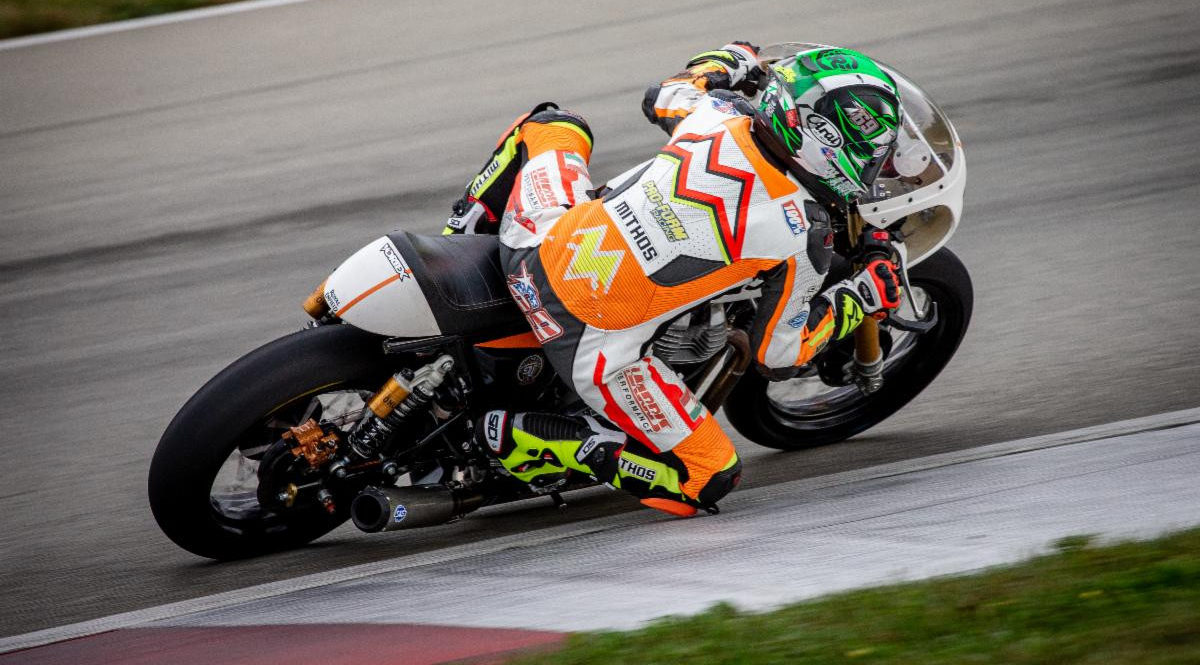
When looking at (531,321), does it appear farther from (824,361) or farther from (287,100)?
(287,100)

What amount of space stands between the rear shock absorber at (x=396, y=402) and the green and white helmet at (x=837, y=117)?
1.32 meters

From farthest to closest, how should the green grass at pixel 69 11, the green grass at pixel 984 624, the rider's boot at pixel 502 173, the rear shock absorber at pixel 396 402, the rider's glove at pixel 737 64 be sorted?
1. the green grass at pixel 69 11
2. the rider's boot at pixel 502 173
3. the rider's glove at pixel 737 64
4. the rear shock absorber at pixel 396 402
5. the green grass at pixel 984 624

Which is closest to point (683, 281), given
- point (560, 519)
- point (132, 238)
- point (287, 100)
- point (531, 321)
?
point (531, 321)

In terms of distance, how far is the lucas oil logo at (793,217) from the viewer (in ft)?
12.5

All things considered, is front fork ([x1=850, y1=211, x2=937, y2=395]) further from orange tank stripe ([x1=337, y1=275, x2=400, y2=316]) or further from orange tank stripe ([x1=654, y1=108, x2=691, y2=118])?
orange tank stripe ([x1=337, y1=275, x2=400, y2=316])

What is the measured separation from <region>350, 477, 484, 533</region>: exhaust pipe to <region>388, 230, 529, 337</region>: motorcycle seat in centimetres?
60

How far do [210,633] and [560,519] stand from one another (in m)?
1.39

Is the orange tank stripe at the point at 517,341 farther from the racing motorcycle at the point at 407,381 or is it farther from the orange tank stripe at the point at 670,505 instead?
the orange tank stripe at the point at 670,505

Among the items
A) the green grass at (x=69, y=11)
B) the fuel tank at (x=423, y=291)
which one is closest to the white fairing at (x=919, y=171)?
the fuel tank at (x=423, y=291)

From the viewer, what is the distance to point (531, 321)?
13.3ft

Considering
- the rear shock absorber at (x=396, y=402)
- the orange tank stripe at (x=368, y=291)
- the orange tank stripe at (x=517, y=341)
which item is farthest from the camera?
the orange tank stripe at (x=517, y=341)

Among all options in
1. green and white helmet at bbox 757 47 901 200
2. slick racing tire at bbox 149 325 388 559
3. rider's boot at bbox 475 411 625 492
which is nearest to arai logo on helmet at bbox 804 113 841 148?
green and white helmet at bbox 757 47 901 200

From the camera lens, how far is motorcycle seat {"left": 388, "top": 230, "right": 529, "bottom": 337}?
3980 mm

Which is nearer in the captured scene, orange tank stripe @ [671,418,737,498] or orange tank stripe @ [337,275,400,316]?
orange tank stripe @ [337,275,400,316]
